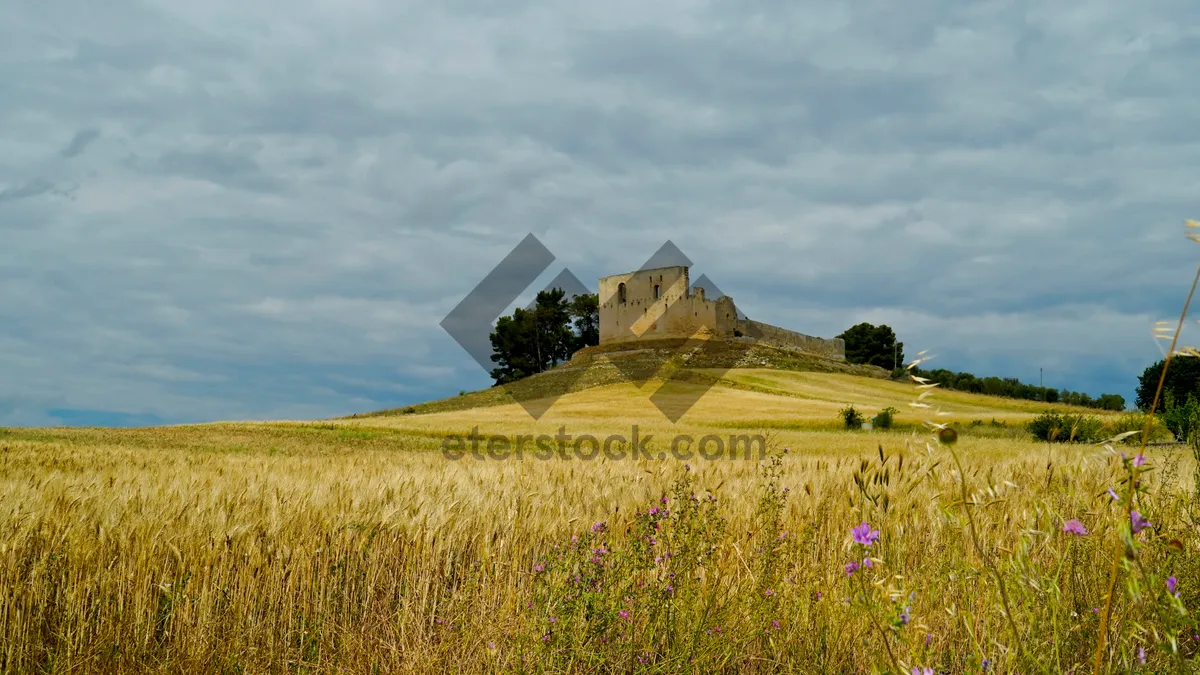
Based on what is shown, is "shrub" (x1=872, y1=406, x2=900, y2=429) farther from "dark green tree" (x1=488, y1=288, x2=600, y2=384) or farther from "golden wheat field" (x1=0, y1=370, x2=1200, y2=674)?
"dark green tree" (x1=488, y1=288, x2=600, y2=384)

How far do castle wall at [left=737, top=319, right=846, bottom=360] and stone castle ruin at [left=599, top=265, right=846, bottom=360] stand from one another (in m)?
0.11

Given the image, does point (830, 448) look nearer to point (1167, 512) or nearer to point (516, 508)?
point (1167, 512)

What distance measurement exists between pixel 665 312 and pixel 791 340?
675 inches

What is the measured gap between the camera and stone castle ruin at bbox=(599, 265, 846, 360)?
7688 centimetres

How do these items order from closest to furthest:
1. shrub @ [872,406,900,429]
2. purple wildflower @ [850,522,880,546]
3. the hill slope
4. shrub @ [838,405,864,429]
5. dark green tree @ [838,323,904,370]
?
purple wildflower @ [850,522,880,546] → shrub @ [872,406,900,429] → shrub @ [838,405,864,429] → the hill slope → dark green tree @ [838,323,904,370]

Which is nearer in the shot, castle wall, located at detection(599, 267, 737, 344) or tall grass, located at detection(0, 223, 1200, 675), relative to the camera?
tall grass, located at detection(0, 223, 1200, 675)

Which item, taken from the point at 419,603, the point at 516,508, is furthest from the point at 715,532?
the point at 419,603

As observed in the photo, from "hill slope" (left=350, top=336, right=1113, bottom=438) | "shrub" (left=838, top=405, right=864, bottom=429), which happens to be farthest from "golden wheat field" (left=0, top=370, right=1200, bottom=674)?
"shrub" (left=838, top=405, right=864, bottom=429)

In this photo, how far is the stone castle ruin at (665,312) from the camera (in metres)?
76.9

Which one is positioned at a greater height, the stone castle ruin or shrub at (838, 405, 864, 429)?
the stone castle ruin

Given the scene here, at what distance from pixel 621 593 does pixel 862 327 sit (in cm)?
9998

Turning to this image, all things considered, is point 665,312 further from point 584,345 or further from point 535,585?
point 535,585

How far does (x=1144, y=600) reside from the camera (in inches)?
138

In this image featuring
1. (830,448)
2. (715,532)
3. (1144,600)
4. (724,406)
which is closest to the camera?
(1144,600)
